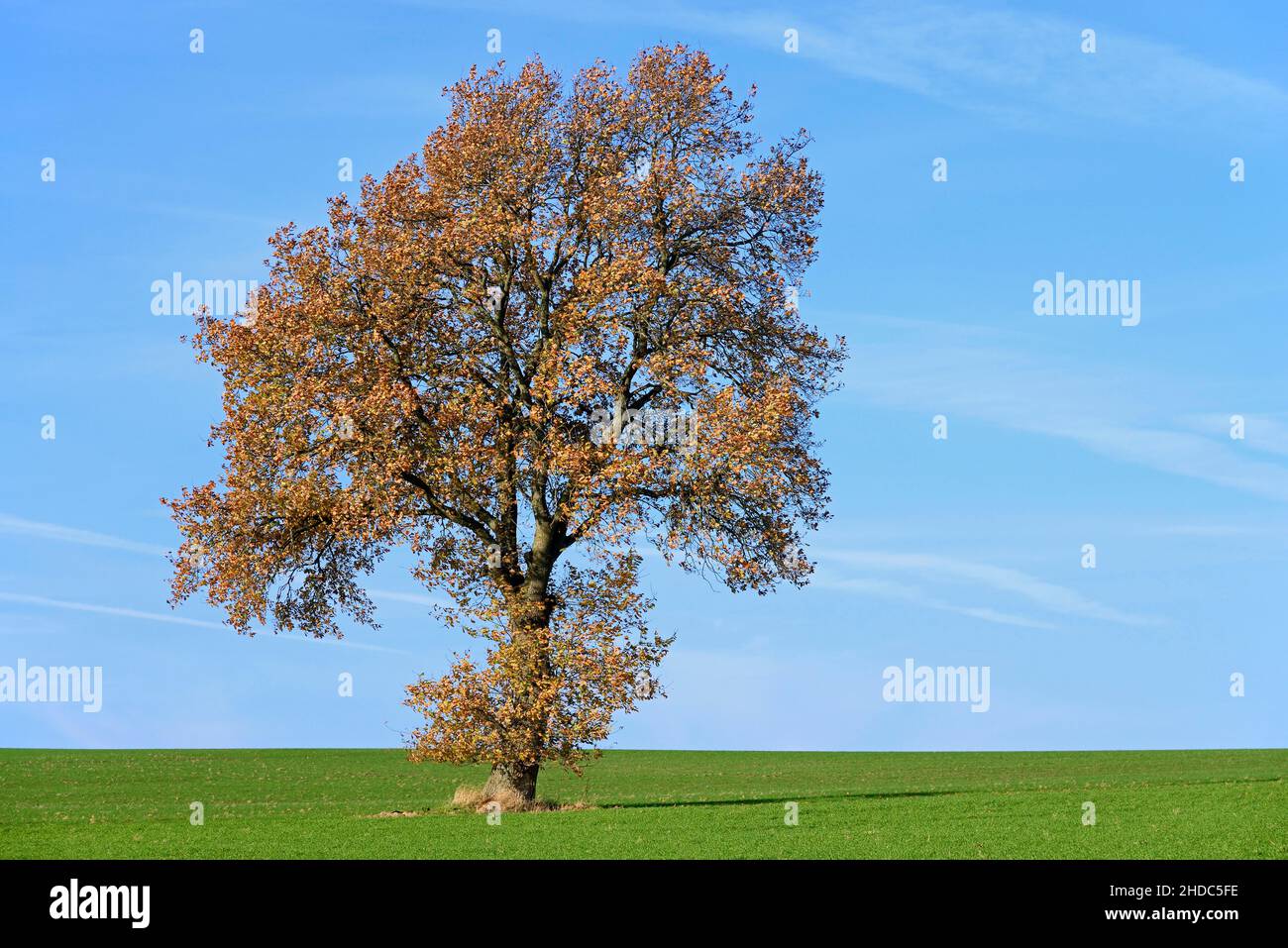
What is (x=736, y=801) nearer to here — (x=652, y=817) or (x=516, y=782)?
(x=652, y=817)

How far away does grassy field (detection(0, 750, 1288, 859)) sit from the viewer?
2875 centimetres

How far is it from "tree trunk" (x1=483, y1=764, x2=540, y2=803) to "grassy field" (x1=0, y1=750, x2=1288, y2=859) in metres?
1.33

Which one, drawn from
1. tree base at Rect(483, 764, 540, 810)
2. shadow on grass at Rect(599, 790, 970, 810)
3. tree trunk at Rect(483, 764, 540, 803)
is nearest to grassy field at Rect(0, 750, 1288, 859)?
shadow on grass at Rect(599, 790, 970, 810)

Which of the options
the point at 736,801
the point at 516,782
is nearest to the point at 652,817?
the point at 516,782

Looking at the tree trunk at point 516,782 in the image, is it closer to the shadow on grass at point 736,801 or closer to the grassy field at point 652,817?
the grassy field at point 652,817

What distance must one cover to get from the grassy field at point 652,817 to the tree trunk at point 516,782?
4.38ft

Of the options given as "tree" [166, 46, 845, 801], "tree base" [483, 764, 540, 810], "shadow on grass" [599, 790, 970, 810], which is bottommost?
"shadow on grass" [599, 790, 970, 810]

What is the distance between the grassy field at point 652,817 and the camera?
28750mm

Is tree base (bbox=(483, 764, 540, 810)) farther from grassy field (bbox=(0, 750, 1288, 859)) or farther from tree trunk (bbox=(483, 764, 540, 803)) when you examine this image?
grassy field (bbox=(0, 750, 1288, 859))
